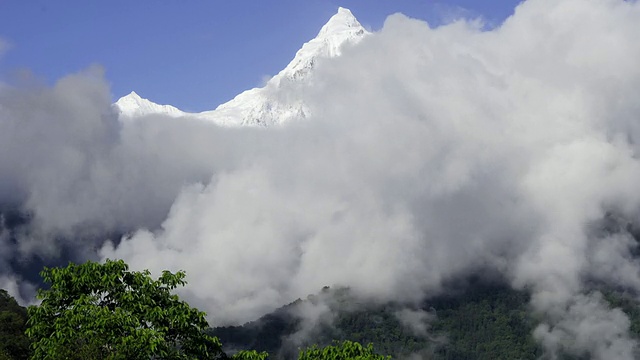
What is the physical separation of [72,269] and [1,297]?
161397mm

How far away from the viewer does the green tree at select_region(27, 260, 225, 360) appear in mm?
43125

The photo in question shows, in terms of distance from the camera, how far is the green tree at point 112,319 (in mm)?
43125

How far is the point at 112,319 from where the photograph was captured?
43438mm

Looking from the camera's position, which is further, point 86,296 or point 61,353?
point 86,296

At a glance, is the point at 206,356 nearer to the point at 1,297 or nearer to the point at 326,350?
the point at 326,350

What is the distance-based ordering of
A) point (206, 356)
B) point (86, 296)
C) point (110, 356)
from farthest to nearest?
point (206, 356), point (86, 296), point (110, 356)

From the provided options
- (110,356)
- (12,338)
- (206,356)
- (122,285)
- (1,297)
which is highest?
(1,297)

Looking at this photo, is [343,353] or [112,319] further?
[343,353]

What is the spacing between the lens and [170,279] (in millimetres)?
49000

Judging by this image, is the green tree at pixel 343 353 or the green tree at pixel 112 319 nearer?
the green tree at pixel 112 319

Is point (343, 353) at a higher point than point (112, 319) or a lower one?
higher

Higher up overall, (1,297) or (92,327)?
(1,297)

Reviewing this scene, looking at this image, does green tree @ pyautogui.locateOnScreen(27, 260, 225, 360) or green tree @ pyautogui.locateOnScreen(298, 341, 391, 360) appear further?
green tree @ pyautogui.locateOnScreen(298, 341, 391, 360)

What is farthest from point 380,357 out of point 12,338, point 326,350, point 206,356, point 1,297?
point 1,297
